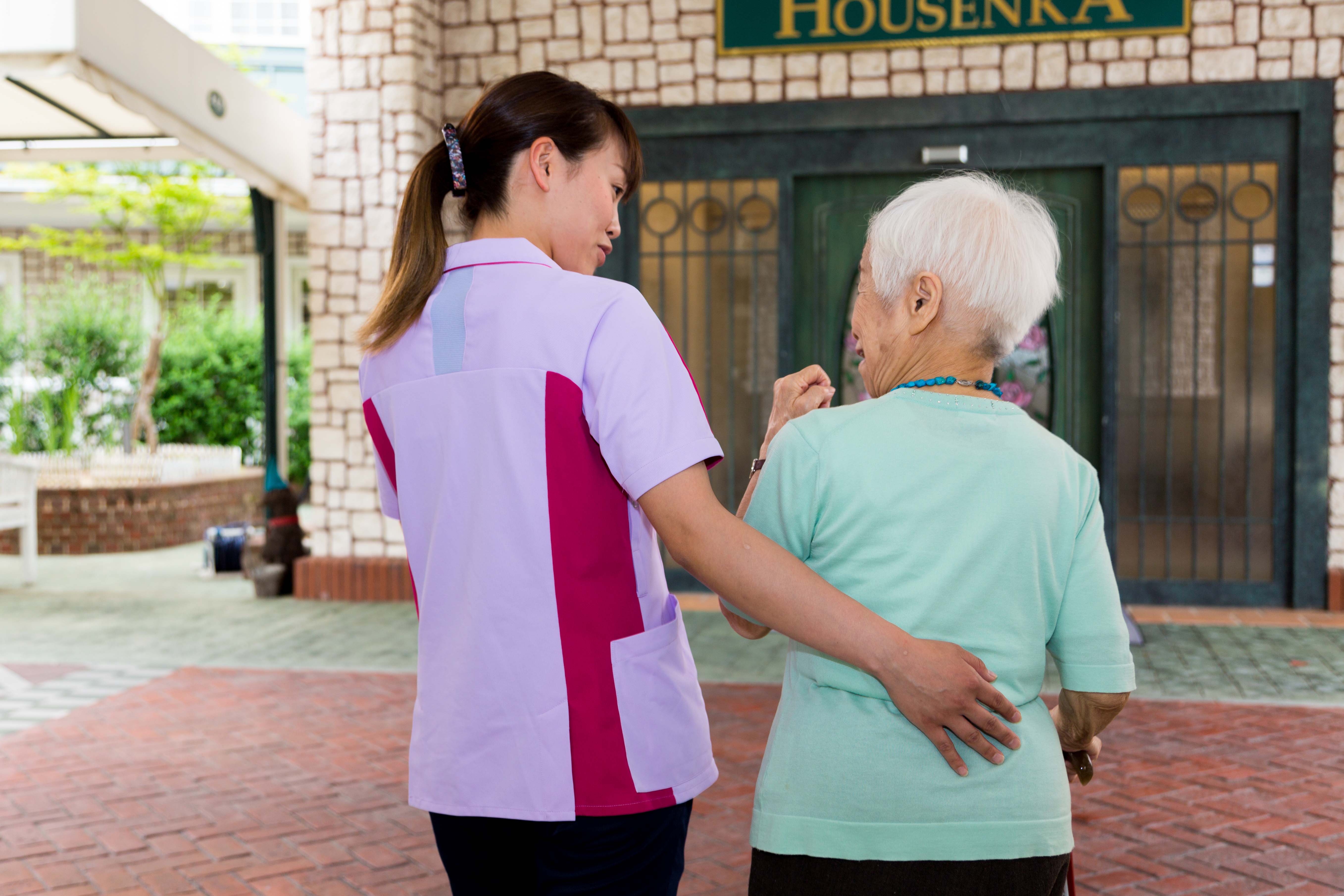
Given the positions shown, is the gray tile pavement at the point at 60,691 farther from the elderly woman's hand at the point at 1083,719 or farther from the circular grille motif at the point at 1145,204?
the circular grille motif at the point at 1145,204

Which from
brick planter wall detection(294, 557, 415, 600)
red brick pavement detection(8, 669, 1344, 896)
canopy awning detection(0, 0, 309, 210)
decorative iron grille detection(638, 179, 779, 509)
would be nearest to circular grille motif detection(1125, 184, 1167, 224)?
decorative iron grille detection(638, 179, 779, 509)

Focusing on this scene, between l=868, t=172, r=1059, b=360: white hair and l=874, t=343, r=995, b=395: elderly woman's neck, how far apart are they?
2 cm

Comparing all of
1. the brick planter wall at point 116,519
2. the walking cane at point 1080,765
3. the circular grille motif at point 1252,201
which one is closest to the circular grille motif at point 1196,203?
the circular grille motif at point 1252,201

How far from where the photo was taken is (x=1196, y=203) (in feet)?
22.4

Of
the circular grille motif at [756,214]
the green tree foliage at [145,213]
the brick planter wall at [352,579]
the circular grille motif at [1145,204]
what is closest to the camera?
the circular grille motif at [1145,204]

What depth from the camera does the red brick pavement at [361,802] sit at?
312 cm

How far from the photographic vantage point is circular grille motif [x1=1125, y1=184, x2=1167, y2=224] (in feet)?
22.5

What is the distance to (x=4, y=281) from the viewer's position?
17.8 meters

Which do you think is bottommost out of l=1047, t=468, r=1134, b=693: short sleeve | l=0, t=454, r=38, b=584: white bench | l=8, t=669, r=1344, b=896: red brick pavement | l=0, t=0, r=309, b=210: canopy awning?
l=8, t=669, r=1344, b=896: red brick pavement

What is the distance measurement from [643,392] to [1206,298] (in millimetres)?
6479

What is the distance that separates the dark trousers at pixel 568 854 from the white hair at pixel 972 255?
67 centimetres

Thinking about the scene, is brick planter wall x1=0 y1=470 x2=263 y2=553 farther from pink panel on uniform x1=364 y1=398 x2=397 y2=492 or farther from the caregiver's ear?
the caregiver's ear

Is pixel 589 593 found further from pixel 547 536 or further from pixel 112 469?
pixel 112 469

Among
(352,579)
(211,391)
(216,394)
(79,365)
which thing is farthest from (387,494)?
(216,394)
